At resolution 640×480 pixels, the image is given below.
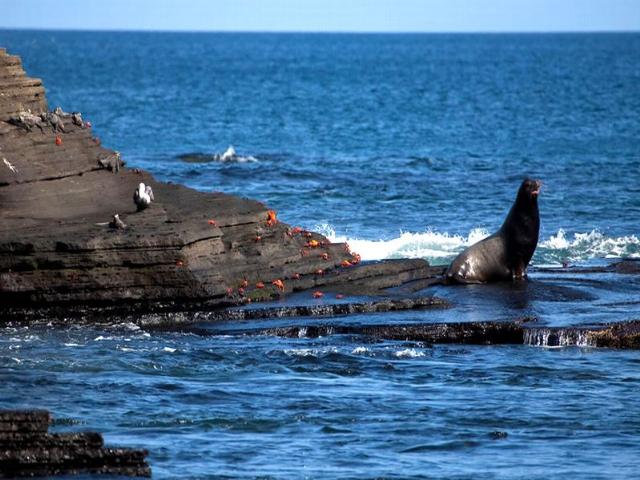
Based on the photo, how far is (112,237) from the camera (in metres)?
22.8

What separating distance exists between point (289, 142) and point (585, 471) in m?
47.2

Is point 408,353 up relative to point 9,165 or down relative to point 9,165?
down

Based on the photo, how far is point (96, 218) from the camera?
79.8ft

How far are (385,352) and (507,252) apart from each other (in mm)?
5648

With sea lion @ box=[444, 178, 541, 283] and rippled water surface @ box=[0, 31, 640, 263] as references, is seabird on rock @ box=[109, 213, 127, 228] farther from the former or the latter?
rippled water surface @ box=[0, 31, 640, 263]

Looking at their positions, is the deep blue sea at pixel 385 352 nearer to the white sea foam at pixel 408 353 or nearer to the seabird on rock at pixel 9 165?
the white sea foam at pixel 408 353

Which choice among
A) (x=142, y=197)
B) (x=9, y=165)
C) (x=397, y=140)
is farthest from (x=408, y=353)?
(x=397, y=140)

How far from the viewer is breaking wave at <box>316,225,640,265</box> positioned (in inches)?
1246

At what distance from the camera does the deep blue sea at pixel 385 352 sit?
1719cm

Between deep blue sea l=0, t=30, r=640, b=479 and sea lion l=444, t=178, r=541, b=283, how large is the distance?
1.83 feet

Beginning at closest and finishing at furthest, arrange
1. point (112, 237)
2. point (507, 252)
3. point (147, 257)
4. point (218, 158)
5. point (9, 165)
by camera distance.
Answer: point (112, 237) → point (147, 257) → point (9, 165) → point (507, 252) → point (218, 158)

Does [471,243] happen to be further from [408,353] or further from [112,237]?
[112,237]

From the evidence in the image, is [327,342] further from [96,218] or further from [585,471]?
[585,471]

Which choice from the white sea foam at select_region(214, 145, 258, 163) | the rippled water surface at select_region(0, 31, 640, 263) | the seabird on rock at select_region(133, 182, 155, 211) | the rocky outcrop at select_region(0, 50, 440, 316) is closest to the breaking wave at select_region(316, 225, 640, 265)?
the rippled water surface at select_region(0, 31, 640, 263)
